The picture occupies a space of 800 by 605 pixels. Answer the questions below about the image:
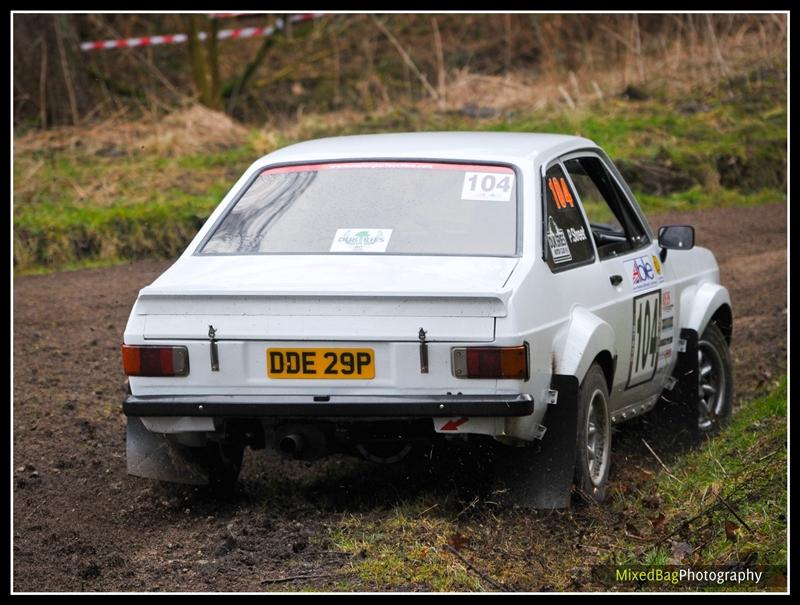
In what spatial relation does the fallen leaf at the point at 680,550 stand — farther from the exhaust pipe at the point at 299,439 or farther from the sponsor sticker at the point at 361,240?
the sponsor sticker at the point at 361,240

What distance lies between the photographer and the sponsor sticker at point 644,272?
6652 mm

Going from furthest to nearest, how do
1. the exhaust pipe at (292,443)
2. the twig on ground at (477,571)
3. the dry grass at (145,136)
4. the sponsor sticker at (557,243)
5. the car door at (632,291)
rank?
1. the dry grass at (145,136)
2. the car door at (632,291)
3. the sponsor sticker at (557,243)
4. the exhaust pipe at (292,443)
5. the twig on ground at (477,571)

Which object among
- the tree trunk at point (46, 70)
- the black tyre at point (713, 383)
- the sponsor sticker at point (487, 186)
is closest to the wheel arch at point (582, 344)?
the sponsor sticker at point (487, 186)

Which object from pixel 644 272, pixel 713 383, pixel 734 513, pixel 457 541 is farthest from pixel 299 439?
pixel 713 383

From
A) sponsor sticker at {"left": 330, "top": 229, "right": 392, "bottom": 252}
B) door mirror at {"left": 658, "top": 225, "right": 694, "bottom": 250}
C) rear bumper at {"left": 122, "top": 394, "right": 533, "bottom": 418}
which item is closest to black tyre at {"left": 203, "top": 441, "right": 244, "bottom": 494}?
rear bumper at {"left": 122, "top": 394, "right": 533, "bottom": 418}

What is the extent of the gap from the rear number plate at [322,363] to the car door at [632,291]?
1.40 meters

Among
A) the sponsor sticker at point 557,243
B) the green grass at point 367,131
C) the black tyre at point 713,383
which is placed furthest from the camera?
the green grass at point 367,131

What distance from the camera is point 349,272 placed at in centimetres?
544

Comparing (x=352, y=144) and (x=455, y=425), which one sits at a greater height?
(x=352, y=144)

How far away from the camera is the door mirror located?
7.02m

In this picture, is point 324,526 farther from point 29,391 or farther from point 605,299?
point 29,391

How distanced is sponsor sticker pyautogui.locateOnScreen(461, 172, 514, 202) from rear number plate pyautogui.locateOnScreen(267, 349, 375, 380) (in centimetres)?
108
